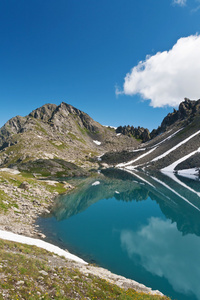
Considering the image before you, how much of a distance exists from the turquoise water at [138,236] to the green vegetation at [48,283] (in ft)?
29.7

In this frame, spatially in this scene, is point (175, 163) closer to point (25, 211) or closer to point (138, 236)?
point (138, 236)

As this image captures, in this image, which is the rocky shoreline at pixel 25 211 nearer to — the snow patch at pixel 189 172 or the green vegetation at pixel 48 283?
the green vegetation at pixel 48 283

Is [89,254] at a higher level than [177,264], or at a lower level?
higher

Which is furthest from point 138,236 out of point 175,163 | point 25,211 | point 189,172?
point 175,163

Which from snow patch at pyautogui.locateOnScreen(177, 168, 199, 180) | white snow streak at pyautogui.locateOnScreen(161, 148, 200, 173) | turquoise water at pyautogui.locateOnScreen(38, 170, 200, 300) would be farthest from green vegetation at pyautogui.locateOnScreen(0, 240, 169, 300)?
white snow streak at pyautogui.locateOnScreen(161, 148, 200, 173)

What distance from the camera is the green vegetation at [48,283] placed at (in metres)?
12.1

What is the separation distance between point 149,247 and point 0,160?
585 ft

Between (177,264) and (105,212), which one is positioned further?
(105,212)

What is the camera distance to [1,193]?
45.1 m

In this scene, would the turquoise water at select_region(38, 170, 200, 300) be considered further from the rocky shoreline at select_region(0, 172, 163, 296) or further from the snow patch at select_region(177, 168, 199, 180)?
the snow patch at select_region(177, 168, 199, 180)

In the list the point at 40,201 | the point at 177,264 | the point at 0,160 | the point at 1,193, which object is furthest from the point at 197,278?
the point at 0,160

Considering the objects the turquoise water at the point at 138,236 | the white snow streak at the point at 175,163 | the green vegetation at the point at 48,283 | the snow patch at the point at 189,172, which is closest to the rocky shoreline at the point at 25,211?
the green vegetation at the point at 48,283

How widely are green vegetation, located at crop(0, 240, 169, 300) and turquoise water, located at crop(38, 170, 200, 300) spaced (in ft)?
29.7

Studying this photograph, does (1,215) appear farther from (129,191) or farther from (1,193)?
(129,191)
